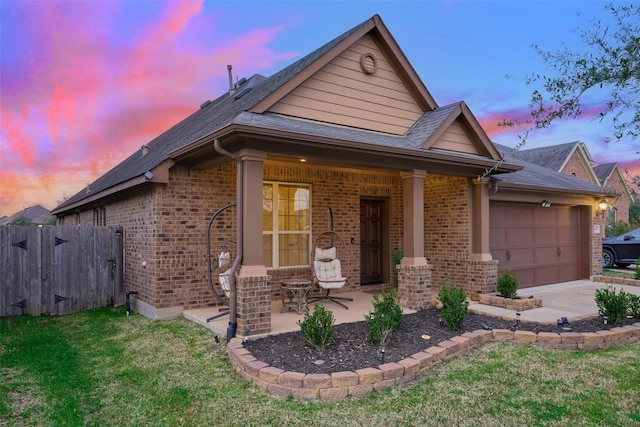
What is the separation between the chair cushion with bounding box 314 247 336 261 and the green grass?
294cm

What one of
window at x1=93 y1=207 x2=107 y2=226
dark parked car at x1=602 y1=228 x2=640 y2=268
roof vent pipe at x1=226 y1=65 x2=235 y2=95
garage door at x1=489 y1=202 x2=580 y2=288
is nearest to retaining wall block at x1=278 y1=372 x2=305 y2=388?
garage door at x1=489 y1=202 x2=580 y2=288

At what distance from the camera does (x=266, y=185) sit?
8.05m

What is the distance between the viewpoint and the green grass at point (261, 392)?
11.2 feet

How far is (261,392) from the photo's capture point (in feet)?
12.8

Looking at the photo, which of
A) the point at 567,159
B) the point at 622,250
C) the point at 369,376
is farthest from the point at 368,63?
the point at 567,159

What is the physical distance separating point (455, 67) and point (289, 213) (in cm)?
465

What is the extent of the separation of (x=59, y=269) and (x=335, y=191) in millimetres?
5828

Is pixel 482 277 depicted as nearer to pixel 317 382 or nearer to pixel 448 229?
pixel 448 229

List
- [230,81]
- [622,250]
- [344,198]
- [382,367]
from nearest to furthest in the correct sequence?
1. [382,367]
2. [344,198]
3. [230,81]
4. [622,250]

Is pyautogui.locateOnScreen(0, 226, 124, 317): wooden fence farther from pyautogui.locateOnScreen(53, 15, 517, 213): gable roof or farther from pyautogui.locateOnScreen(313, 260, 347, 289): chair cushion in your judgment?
pyautogui.locateOnScreen(313, 260, 347, 289): chair cushion

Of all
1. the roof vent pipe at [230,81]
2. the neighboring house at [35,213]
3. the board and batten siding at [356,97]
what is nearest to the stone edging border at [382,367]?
the board and batten siding at [356,97]

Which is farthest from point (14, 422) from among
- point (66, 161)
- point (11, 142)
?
point (66, 161)

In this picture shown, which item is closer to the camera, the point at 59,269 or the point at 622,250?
the point at 59,269

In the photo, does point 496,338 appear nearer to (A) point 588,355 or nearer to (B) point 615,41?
(A) point 588,355
